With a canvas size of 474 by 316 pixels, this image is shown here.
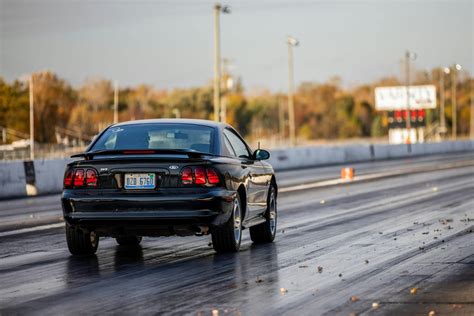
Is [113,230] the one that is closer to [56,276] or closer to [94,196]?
[94,196]

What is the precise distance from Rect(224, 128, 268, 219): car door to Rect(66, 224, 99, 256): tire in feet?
6.12

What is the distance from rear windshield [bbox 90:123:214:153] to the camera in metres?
13.0

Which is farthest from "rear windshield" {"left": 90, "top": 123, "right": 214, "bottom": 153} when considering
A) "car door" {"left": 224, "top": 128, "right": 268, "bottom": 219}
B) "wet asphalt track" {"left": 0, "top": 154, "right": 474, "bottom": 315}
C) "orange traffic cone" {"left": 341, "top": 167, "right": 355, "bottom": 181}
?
"orange traffic cone" {"left": 341, "top": 167, "right": 355, "bottom": 181}

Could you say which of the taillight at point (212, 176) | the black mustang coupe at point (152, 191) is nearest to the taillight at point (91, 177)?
the black mustang coupe at point (152, 191)

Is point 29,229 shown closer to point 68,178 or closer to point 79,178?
point 68,178

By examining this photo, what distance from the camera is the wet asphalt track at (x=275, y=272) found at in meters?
9.02

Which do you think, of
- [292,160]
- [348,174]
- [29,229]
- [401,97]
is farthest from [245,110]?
[29,229]

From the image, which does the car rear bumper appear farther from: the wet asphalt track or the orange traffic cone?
the orange traffic cone

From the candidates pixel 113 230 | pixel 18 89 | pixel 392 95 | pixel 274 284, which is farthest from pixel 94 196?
pixel 392 95

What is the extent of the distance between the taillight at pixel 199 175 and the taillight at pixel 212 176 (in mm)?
53

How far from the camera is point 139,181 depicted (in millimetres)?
12195

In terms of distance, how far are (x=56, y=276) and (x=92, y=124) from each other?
130 metres

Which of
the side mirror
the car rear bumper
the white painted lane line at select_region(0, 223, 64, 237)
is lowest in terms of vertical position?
the white painted lane line at select_region(0, 223, 64, 237)

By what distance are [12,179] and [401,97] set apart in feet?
346
